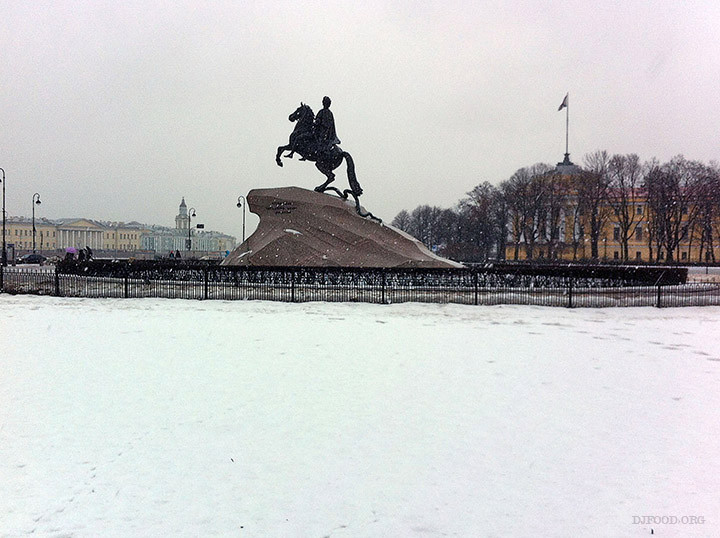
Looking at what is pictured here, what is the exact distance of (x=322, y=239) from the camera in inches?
770

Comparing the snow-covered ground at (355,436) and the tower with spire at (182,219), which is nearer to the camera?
the snow-covered ground at (355,436)

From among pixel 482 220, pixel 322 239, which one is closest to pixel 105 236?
pixel 482 220

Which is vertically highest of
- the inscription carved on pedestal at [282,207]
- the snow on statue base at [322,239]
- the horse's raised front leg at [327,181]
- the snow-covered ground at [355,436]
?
the horse's raised front leg at [327,181]

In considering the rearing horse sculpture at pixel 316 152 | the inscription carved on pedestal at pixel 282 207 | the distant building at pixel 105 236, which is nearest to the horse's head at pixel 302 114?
the rearing horse sculpture at pixel 316 152

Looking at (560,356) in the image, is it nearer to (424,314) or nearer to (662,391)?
(662,391)

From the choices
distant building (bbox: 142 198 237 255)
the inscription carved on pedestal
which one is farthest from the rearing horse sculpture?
distant building (bbox: 142 198 237 255)

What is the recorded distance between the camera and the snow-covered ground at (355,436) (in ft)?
10.9

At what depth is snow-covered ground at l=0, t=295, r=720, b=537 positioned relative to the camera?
10.9 feet

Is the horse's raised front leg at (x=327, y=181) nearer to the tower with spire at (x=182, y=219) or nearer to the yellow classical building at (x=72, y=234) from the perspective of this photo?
the yellow classical building at (x=72, y=234)

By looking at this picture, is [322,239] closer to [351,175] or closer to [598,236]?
[351,175]

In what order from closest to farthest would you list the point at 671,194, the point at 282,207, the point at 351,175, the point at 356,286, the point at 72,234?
the point at 356,286, the point at 282,207, the point at 351,175, the point at 671,194, the point at 72,234

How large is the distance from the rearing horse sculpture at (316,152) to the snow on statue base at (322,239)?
0.80m

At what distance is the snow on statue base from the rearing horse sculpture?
800 mm

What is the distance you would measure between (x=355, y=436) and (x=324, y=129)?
17162 millimetres
